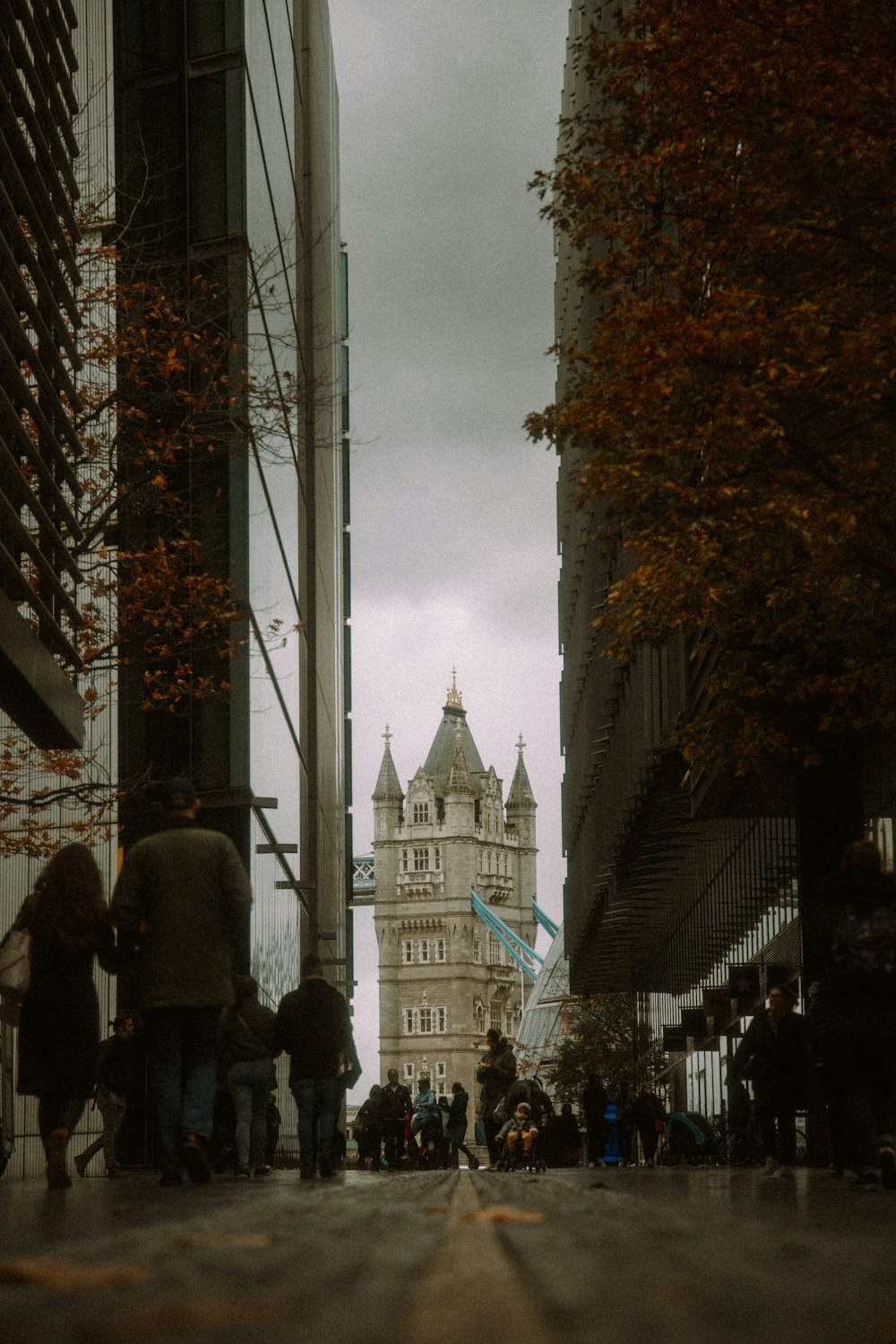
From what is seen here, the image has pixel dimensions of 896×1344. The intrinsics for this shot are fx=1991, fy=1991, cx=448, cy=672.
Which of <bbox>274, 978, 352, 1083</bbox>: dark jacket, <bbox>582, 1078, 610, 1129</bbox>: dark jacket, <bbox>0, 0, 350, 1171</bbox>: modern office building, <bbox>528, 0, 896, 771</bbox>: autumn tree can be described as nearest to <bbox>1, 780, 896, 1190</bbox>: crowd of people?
<bbox>528, 0, 896, 771</bbox>: autumn tree

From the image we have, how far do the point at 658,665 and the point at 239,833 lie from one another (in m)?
6.78

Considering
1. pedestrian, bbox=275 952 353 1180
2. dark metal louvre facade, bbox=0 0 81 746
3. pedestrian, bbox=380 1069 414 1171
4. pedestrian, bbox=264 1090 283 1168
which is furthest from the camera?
pedestrian, bbox=380 1069 414 1171

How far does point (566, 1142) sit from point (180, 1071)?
23.1m

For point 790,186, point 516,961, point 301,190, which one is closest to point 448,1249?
point 790,186

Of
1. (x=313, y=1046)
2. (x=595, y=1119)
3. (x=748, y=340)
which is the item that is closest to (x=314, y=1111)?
(x=313, y=1046)

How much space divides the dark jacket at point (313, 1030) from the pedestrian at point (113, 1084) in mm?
2397

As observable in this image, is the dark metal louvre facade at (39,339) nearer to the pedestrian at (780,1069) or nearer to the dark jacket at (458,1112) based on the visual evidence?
the pedestrian at (780,1069)

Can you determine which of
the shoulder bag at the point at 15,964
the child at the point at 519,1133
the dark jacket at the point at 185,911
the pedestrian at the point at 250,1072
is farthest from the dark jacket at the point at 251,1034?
the child at the point at 519,1133

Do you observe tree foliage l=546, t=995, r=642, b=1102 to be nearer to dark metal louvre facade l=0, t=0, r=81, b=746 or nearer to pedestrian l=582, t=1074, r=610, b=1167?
pedestrian l=582, t=1074, r=610, b=1167

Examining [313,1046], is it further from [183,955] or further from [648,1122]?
[648,1122]

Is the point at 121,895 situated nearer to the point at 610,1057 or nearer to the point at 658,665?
the point at 658,665

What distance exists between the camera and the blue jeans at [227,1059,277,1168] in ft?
49.3

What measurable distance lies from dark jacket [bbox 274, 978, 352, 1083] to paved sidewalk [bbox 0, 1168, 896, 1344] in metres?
8.11

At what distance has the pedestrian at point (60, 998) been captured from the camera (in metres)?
8.90
